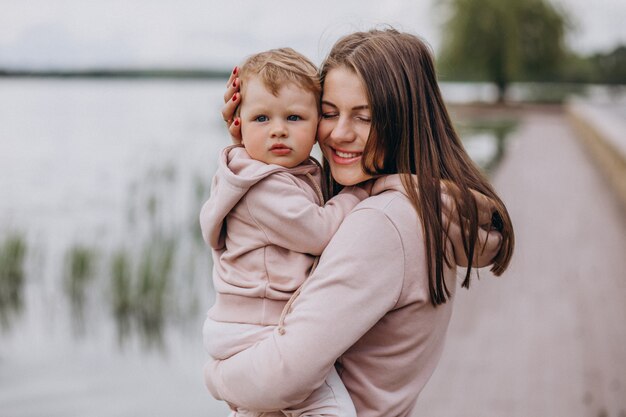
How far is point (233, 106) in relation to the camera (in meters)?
1.72

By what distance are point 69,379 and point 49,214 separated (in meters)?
5.69

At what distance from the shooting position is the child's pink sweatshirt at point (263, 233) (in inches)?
60.2

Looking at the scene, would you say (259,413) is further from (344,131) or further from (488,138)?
(488,138)

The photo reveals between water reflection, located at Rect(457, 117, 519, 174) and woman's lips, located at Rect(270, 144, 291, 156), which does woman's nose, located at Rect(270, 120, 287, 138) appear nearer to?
woman's lips, located at Rect(270, 144, 291, 156)

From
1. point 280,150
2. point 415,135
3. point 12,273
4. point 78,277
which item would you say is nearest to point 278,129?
point 280,150

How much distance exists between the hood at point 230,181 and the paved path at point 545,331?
274 centimetres

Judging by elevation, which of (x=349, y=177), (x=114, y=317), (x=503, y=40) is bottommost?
(x=114, y=317)

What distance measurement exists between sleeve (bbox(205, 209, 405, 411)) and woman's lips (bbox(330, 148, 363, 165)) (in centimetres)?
19

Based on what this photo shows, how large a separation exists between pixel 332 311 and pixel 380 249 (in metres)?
0.15

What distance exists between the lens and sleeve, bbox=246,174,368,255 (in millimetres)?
1525

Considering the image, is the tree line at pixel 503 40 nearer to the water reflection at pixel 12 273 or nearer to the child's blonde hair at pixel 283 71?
the water reflection at pixel 12 273

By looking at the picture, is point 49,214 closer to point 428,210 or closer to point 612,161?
point 612,161

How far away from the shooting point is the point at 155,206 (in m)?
8.42

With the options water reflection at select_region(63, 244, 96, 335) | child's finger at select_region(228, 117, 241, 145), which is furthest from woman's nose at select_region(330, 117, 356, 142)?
water reflection at select_region(63, 244, 96, 335)
